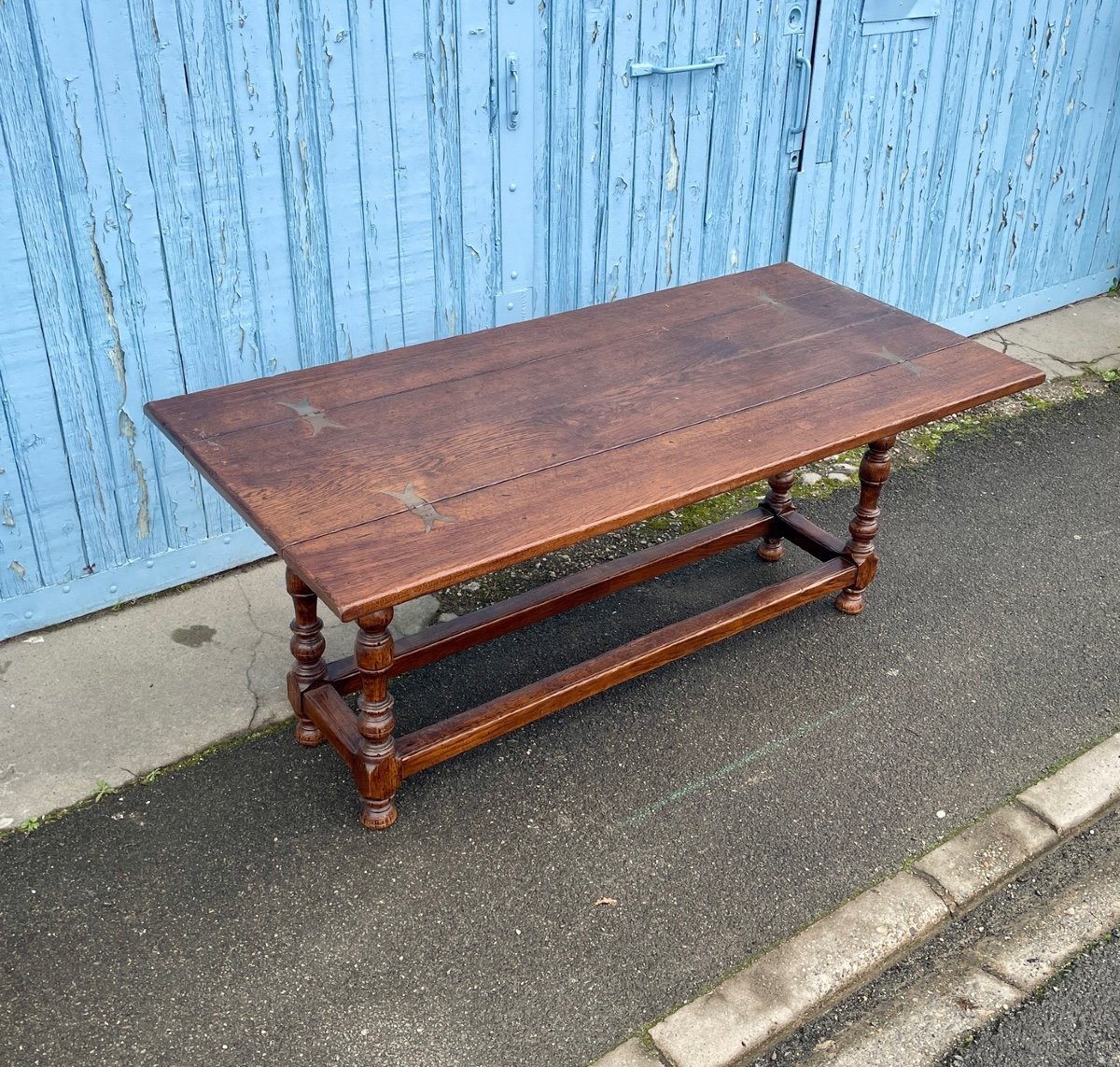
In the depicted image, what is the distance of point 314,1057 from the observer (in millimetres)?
2529

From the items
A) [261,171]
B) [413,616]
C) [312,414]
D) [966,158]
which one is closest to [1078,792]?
[413,616]

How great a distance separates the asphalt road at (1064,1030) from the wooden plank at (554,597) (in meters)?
1.55

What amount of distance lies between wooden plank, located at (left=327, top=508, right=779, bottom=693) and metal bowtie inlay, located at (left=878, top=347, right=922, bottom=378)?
0.74 meters

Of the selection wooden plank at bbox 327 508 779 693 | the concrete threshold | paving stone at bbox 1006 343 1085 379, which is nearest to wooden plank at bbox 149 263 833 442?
wooden plank at bbox 327 508 779 693

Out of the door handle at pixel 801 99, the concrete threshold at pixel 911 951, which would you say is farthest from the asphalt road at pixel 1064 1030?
→ the door handle at pixel 801 99

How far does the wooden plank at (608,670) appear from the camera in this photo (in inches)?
120

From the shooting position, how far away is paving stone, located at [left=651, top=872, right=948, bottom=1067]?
8.51 feet

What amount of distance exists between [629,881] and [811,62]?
3.10 metres

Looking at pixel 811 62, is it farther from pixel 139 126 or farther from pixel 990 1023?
pixel 990 1023

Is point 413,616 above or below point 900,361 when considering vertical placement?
below

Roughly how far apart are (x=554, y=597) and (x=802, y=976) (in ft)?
4.12

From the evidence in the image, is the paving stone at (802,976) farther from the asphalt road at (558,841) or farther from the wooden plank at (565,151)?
the wooden plank at (565,151)

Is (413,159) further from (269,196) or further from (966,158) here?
(966,158)

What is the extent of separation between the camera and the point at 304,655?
3174mm
